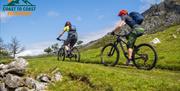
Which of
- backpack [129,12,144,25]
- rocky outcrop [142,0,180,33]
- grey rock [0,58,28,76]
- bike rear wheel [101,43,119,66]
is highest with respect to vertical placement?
rocky outcrop [142,0,180,33]

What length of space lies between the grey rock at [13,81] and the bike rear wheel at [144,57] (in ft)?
22.8

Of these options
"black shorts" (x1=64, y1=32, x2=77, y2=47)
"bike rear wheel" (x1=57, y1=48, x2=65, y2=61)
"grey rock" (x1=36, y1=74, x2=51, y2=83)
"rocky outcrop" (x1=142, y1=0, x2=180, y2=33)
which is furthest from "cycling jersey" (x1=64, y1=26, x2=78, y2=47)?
"rocky outcrop" (x1=142, y1=0, x2=180, y2=33)

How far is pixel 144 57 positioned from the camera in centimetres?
2172

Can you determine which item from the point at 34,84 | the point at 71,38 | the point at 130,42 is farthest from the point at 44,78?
the point at 71,38

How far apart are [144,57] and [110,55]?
325cm

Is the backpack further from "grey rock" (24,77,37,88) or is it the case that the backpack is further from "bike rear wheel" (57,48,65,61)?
"bike rear wheel" (57,48,65,61)

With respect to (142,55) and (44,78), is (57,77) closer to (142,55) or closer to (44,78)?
(44,78)

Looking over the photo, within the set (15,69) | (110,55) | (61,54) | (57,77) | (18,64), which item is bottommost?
(57,77)

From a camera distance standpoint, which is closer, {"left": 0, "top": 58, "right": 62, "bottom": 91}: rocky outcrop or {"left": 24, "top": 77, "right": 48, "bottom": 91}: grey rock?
{"left": 24, "top": 77, "right": 48, "bottom": 91}: grey rock

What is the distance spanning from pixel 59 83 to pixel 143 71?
5.01 meters

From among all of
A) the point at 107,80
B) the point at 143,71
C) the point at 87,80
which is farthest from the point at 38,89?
the point at 143,71

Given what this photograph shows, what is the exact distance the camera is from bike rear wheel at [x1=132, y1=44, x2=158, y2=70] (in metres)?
21.5

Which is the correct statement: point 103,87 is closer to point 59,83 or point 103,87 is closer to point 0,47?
point 59,83

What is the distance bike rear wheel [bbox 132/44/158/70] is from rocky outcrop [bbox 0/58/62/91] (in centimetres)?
478
